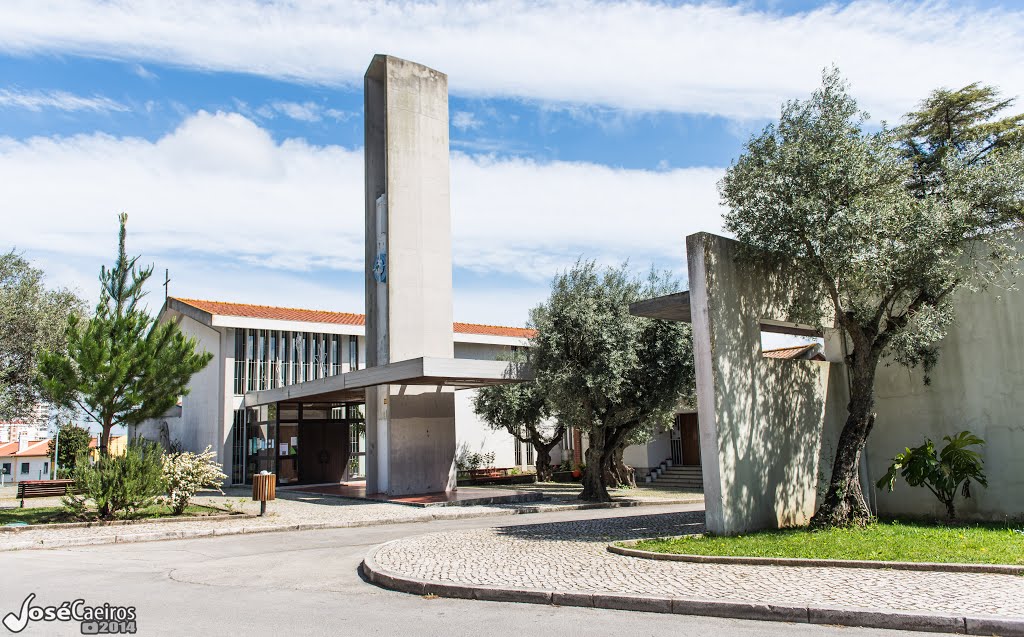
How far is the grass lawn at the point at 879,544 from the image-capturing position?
856cm

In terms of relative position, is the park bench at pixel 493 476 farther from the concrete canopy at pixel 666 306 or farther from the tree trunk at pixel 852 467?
the tree trunk at pixel 852 467

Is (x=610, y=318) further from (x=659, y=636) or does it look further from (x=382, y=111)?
(x=659, y=636)

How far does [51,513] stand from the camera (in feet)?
55.6

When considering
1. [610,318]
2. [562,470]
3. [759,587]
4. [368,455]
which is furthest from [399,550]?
[562,470]

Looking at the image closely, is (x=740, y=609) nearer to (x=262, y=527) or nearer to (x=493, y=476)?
(x=262, y=527)

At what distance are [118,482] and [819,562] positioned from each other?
46.2 ft

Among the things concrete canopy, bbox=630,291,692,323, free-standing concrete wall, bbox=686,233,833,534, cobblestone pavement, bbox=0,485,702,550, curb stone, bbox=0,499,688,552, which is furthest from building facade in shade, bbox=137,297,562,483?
free-standing concrete wall, bbox=686,233,833,534

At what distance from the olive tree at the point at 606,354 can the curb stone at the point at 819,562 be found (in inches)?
341

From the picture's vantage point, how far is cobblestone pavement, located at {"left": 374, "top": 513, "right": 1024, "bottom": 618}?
21.7 feet

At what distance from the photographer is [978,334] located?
1252 centimetres

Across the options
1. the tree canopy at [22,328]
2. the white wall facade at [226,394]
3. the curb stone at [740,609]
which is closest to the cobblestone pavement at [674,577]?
the curb stone at [740,609]

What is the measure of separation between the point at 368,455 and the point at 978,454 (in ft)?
52.3

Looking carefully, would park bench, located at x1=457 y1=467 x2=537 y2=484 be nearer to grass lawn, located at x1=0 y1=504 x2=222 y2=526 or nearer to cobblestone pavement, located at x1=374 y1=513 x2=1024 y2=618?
grass lawn, located at x1=0 y1=504 x2=222 y2=526

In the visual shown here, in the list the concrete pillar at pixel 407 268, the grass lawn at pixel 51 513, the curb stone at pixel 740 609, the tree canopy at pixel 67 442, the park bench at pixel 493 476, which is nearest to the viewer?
the curb stone at pixel 740 609
